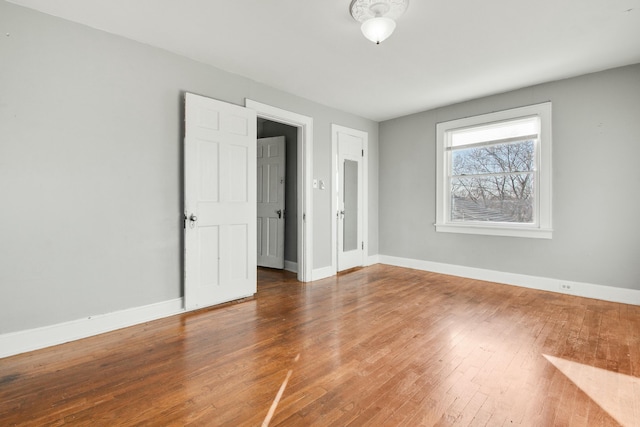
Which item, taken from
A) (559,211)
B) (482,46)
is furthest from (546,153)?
(482,46)

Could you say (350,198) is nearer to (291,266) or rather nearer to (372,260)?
(372,260)

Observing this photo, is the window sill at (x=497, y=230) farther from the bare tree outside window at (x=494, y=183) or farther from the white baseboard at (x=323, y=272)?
the white baseboard at (x=323, y=272)

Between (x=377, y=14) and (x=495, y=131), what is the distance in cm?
299

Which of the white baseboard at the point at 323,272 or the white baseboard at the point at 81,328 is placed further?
the white baseboard at the point at 323,272

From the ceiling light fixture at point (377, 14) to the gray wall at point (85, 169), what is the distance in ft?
6.13

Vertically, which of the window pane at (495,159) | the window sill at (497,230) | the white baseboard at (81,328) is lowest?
the white baseboard at (81,328)

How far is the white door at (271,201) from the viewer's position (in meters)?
5.29

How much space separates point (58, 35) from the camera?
2525 mm

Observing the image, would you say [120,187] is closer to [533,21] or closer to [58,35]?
[58,35]

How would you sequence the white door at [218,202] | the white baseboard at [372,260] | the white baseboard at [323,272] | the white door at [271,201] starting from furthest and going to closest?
the white baseboard at [372,260]
the white door at [271,201]
the white baseboard at [323,272]
the white door at [218,202]

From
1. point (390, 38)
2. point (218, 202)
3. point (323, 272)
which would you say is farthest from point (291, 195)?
point (390, 38)

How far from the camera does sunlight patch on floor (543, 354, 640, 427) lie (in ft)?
5.48

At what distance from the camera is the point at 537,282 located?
13.4ft

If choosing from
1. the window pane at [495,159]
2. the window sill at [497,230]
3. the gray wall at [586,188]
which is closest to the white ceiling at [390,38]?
the gray wall at [586,188]
